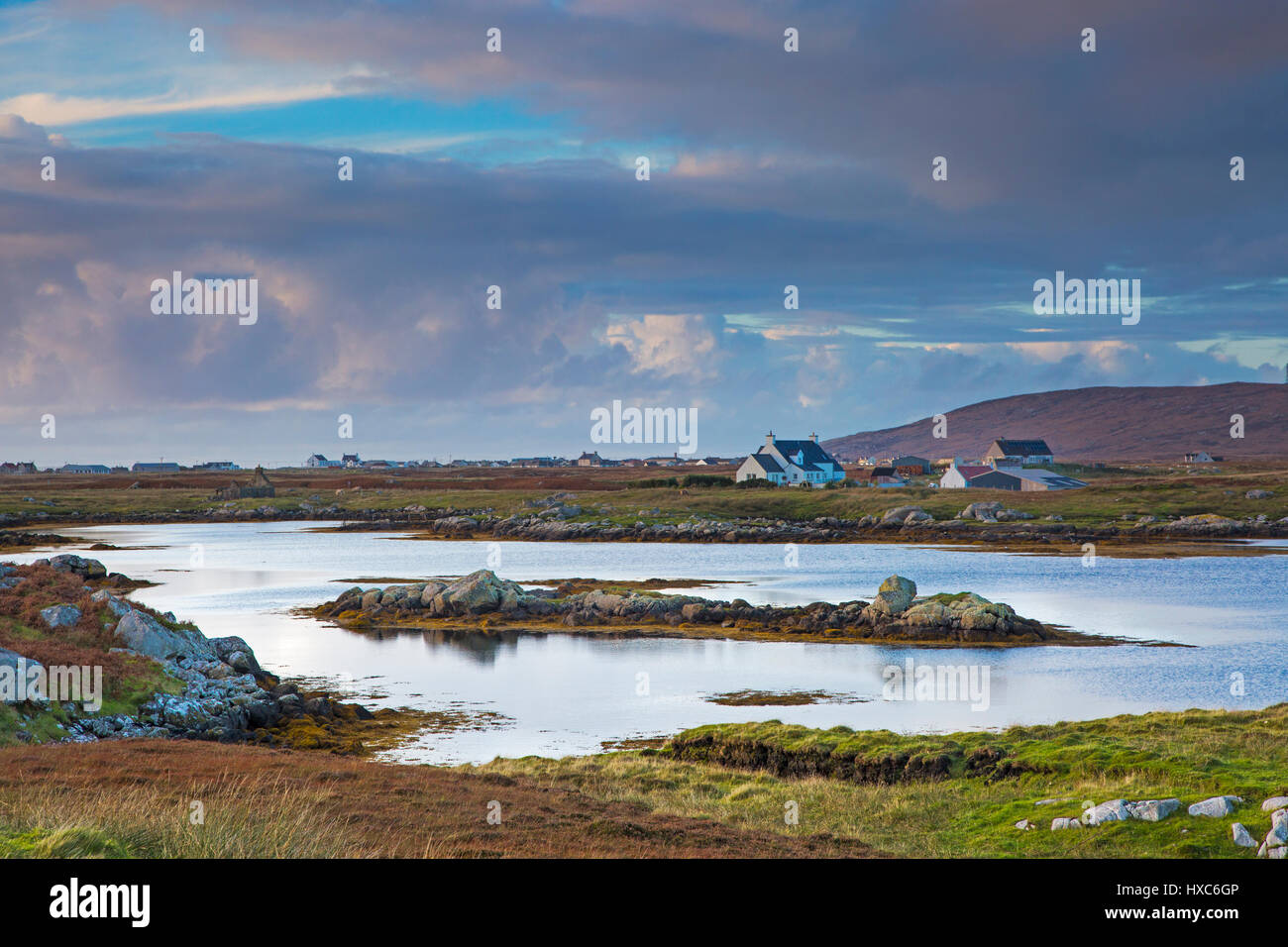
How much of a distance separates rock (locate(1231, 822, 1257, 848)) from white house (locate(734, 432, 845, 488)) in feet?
475

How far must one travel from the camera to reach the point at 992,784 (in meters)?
21.5

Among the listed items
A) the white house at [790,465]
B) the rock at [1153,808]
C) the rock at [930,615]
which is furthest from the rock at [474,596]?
the white house at [790,465]

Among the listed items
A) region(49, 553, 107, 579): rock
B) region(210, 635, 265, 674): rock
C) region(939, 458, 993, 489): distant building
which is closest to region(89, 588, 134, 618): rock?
region(210, 635, 265, 674): rock

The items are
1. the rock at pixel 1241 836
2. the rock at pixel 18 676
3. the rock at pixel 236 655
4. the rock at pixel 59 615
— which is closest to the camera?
the rock at pixel 1241 836

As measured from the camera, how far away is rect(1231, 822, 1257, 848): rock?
14.2m

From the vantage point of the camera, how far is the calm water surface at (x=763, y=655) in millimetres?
32500

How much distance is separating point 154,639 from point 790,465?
448 ft

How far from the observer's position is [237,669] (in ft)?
113

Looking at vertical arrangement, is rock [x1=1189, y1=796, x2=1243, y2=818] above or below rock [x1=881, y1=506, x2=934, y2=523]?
below

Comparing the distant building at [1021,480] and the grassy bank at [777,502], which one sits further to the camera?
the distant building at [1021,480]

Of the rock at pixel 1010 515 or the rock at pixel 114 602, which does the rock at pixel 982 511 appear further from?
the rock at pixel 114 602

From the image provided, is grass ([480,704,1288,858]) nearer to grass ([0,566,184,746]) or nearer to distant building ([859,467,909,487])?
grass ([0,566,184,746])

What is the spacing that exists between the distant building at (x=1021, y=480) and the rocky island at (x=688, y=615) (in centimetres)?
10336
